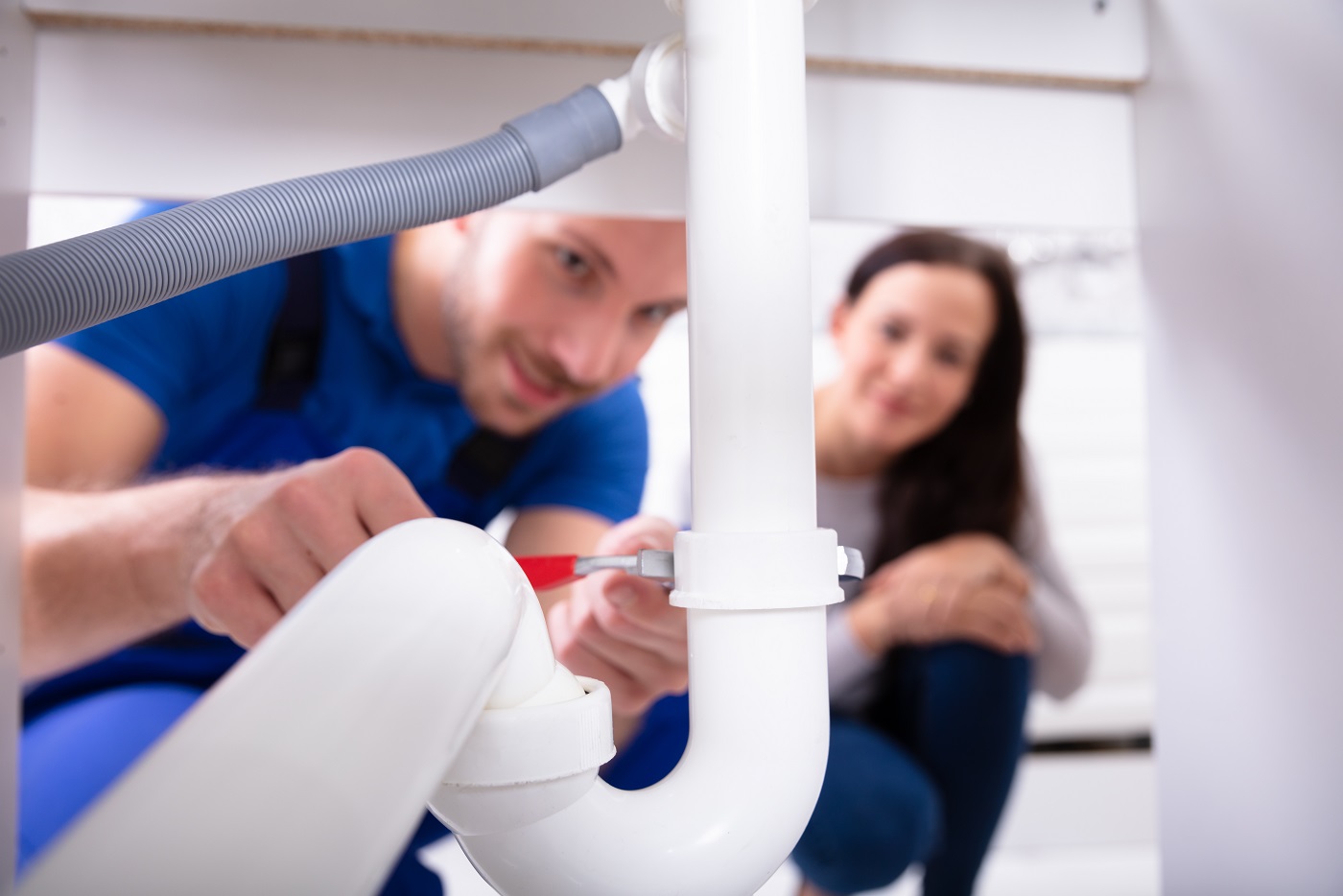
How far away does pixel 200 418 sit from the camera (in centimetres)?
65

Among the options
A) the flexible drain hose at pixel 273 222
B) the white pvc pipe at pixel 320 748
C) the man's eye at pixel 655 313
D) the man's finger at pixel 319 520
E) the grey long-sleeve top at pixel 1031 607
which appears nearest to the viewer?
the white pvc pipe at pixel 320 748

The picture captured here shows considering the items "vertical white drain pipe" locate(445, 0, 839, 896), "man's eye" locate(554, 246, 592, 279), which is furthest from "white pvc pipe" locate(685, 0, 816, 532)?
"man's eye" locate(554, 246, 592, 279)

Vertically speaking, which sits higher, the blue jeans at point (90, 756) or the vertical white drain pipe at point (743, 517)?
the vertical white drain pipe at point (743, 517)

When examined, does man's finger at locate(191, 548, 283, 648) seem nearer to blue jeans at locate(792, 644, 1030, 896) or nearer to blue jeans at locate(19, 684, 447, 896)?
blue jeans at locate(19, 684, 447, 896)

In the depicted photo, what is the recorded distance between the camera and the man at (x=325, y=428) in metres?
0.58

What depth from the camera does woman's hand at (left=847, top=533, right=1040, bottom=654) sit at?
832 millimetres

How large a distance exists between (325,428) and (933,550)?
55cm

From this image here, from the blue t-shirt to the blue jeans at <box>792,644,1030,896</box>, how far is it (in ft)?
1.06

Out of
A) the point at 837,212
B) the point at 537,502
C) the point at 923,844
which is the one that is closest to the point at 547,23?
the point at 837,212

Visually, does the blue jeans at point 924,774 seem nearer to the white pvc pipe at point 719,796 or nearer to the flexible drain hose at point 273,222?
the white pvc pipe at point 719,796

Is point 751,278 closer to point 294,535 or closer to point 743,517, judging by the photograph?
point 743,517

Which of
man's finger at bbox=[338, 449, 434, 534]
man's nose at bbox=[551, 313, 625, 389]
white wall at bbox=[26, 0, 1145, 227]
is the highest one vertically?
white wall at bbox=[26, 0, 1145, 227]

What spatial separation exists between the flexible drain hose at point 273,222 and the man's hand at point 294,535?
0.48 feet

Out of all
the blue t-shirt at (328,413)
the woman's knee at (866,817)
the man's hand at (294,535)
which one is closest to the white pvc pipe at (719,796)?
the man's hand at (294,535)
